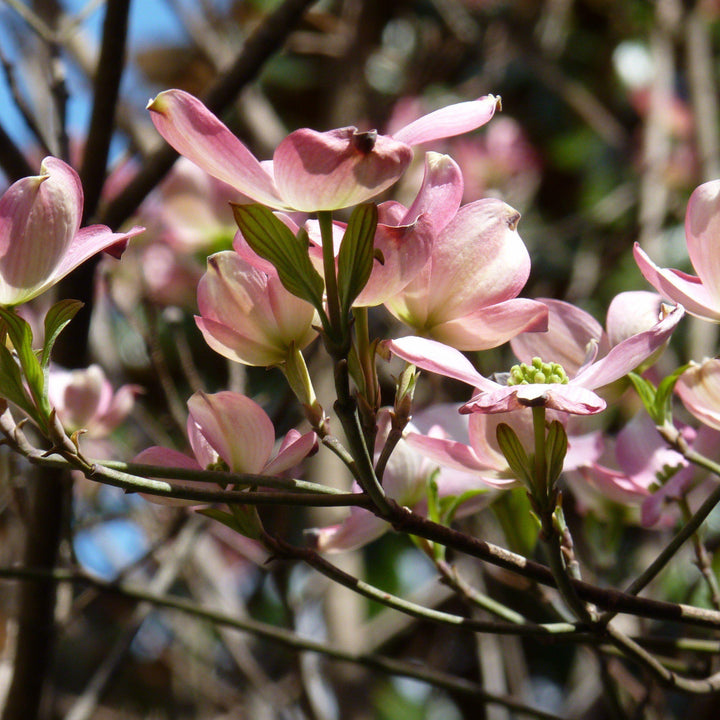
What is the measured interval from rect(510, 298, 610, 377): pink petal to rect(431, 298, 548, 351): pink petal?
2.2 inches

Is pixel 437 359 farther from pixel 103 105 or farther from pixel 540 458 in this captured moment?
pixel 103 105

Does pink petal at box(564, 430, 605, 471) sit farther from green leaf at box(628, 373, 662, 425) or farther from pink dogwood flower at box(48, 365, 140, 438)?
pink dogwood flower at box(48, 365, 140, 438)

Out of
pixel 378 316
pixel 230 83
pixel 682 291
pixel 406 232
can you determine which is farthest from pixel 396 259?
pixel 378 316

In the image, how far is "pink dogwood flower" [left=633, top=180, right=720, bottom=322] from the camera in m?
0.33

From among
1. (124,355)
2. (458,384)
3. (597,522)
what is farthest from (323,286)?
(124,355)

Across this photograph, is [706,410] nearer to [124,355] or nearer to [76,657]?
[124,355]

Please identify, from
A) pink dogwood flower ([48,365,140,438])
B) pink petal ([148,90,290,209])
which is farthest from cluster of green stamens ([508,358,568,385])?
pink dogwood flower ([48,365,140,438])

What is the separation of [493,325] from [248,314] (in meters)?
0.09

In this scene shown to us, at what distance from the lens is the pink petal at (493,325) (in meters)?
0.33

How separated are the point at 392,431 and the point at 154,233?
0.93 metres

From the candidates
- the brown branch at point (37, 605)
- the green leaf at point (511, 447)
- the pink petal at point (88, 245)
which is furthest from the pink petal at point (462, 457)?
the brown branch at point (37, 605)

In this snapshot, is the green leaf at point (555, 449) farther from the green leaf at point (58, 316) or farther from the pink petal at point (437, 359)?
the green leaf at point (58, 316)

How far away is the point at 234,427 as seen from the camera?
1.10 ft

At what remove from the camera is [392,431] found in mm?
312
